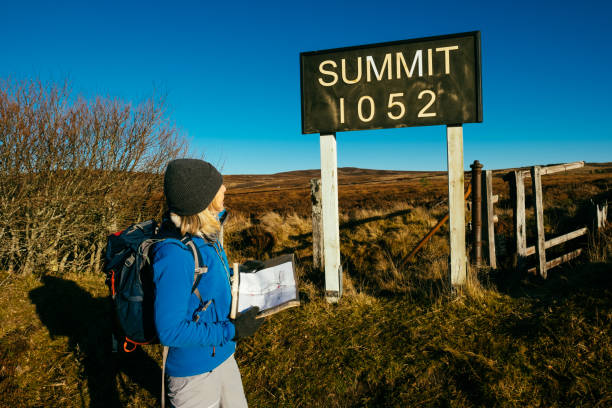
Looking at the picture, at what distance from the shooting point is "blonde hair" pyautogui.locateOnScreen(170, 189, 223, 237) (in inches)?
66.8

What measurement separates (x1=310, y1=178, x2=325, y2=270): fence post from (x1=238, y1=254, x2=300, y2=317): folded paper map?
4417mm

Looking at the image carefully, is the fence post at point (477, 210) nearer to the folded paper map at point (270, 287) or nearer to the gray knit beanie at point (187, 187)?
the folded paper map at point (270, 287)

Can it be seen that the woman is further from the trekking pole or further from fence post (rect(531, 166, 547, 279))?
fence post (rect(531, 166, 547, 279))

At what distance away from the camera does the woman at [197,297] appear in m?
1.53

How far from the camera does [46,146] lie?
5.52 metres

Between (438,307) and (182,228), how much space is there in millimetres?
3229

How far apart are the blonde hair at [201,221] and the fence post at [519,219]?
5.62 metres

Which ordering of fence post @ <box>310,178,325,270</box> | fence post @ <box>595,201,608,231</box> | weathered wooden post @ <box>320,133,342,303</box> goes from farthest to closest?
fence post @ <box>310,178,325,270</box>
fence post @ <box>595,201,608,231</box>
weathered wooden post @ <box>320,133,342,303</box>

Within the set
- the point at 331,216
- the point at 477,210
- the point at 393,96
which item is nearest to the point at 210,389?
the point at 331,216

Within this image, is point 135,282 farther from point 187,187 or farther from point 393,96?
point 393,96

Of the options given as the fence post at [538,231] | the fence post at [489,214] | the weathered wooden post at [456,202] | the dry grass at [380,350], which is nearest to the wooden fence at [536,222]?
the fence post at [538,231]

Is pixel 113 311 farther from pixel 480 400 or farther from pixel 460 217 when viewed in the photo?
pixel 460 217

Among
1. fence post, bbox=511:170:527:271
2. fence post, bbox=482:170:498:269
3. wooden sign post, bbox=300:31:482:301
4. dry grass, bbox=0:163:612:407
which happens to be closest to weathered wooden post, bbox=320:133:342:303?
wooden sign post, bbox=300:31:482:301

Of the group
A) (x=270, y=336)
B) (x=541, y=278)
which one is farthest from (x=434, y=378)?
(x=541, y=278)
